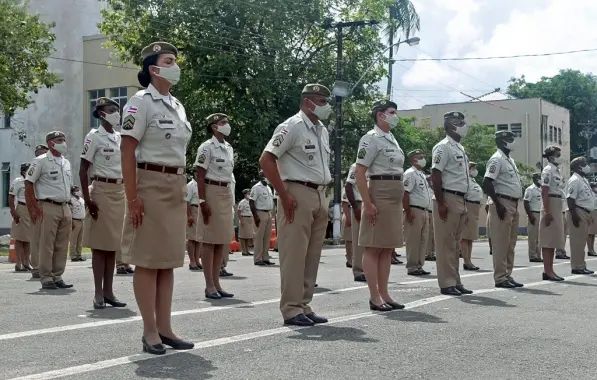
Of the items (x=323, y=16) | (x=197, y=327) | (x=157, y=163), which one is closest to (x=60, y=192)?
(x=197, y=327)

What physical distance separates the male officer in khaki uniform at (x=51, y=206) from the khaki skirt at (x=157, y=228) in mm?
5597

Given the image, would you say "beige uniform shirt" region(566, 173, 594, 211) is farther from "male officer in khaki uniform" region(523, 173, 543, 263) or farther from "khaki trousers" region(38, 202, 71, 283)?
"khaki trousers" region(38, 202, 71, 283)

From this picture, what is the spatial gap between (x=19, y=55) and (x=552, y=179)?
21261 millimetres

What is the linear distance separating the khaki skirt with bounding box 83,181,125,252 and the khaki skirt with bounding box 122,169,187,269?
10.4 ft

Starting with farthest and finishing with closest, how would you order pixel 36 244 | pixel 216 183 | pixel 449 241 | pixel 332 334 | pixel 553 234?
pixel 553 234, pixel 36 244, pixel 449 241, pixel 216 183, pixel 332 334

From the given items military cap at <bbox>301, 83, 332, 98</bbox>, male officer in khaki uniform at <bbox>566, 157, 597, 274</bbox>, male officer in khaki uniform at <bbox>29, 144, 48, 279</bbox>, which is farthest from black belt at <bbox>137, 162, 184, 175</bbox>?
male officer in khaki uniform at <bbox>566, 157, 597, 274</bbox>

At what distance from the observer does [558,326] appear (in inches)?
327

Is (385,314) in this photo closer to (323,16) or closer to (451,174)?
(451,174)

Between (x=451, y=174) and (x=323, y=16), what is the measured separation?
95.0ft

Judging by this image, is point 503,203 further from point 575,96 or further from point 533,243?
point 575,96

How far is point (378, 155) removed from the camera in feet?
31.8

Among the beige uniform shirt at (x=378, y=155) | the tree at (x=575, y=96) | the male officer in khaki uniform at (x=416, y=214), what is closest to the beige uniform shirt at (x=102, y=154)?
the beige uniform shirt at (x=378, y=155)

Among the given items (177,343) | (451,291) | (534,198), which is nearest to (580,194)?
(534,198)

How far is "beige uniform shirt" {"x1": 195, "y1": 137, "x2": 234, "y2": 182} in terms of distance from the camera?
36.1 ft
